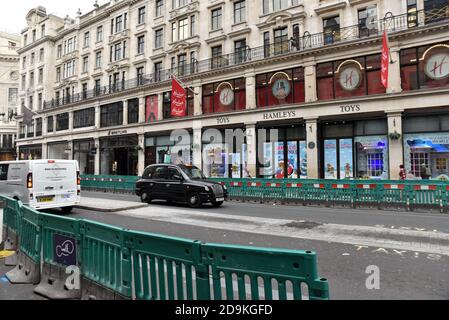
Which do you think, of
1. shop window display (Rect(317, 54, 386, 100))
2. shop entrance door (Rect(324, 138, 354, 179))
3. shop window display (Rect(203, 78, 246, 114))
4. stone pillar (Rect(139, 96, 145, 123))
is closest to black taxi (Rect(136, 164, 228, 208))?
shop entrance door (Rect(324, 138, 354, 179))

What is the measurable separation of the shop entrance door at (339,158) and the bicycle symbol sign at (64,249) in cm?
2023

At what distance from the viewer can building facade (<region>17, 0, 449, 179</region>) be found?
64.8 feet

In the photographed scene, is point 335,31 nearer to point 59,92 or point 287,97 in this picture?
point 287,97

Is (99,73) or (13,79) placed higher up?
(13,79)

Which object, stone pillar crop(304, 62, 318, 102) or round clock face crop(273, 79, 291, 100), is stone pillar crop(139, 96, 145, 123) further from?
stone pillar crop(304, 62, 318, 102)

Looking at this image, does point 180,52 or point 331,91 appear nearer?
point 331,91

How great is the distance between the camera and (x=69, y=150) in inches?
1620

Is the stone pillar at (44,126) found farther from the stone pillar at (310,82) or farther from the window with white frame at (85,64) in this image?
the stone pillar at (310,82)

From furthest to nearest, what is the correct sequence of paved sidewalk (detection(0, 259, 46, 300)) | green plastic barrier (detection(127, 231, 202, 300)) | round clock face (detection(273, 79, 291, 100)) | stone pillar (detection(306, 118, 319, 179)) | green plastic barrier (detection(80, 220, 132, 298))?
1. round clock face (detection(273, 79, 291, 100))
2. stone pillar (detection(306, 118, 319, 179))
3. paved sidewalk (detection(0, 259, 46, 300))
4. green plastic barrier (detection(80, 220, 132, 298))
5. green plastic barrier (detection(127, 231, 202, 300))

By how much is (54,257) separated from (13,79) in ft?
260

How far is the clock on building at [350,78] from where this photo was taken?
2159cm

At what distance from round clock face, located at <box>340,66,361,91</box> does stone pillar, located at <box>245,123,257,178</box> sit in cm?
723
